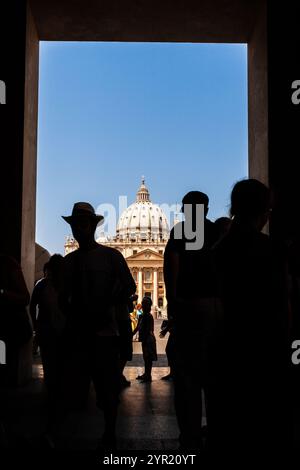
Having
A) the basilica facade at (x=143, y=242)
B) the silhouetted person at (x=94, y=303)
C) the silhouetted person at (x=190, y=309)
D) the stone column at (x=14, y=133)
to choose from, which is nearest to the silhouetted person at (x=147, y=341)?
the stone column at (x=14, y=133)

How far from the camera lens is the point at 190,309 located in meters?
3.53

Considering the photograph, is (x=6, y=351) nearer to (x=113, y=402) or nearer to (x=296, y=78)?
(x=113, y=402)

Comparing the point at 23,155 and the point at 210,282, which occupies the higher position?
the point at 23,155

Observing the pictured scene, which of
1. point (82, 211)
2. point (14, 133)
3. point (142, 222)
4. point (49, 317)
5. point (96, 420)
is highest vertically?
point (142, 222)

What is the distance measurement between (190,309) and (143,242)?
4820 inches

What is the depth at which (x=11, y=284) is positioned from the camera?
14.0ft

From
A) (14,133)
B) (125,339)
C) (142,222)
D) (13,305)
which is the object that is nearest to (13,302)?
(13,305)

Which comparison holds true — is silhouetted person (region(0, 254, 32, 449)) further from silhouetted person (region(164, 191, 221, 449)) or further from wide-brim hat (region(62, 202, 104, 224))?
silhouetted person (region(164, 191, 221, 449))

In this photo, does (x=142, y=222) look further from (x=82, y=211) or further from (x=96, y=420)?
(x=82, y=211)

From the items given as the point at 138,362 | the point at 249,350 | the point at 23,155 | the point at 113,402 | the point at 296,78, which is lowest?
the point at 138,362

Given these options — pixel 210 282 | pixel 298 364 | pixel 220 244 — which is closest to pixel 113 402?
pixel 210 282

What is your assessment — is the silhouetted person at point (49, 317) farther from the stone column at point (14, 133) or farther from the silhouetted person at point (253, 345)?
the silhouetted person at point (253, 345)

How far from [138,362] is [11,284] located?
6055 mm

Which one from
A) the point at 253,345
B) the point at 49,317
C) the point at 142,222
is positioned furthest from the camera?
the point at 142,222
